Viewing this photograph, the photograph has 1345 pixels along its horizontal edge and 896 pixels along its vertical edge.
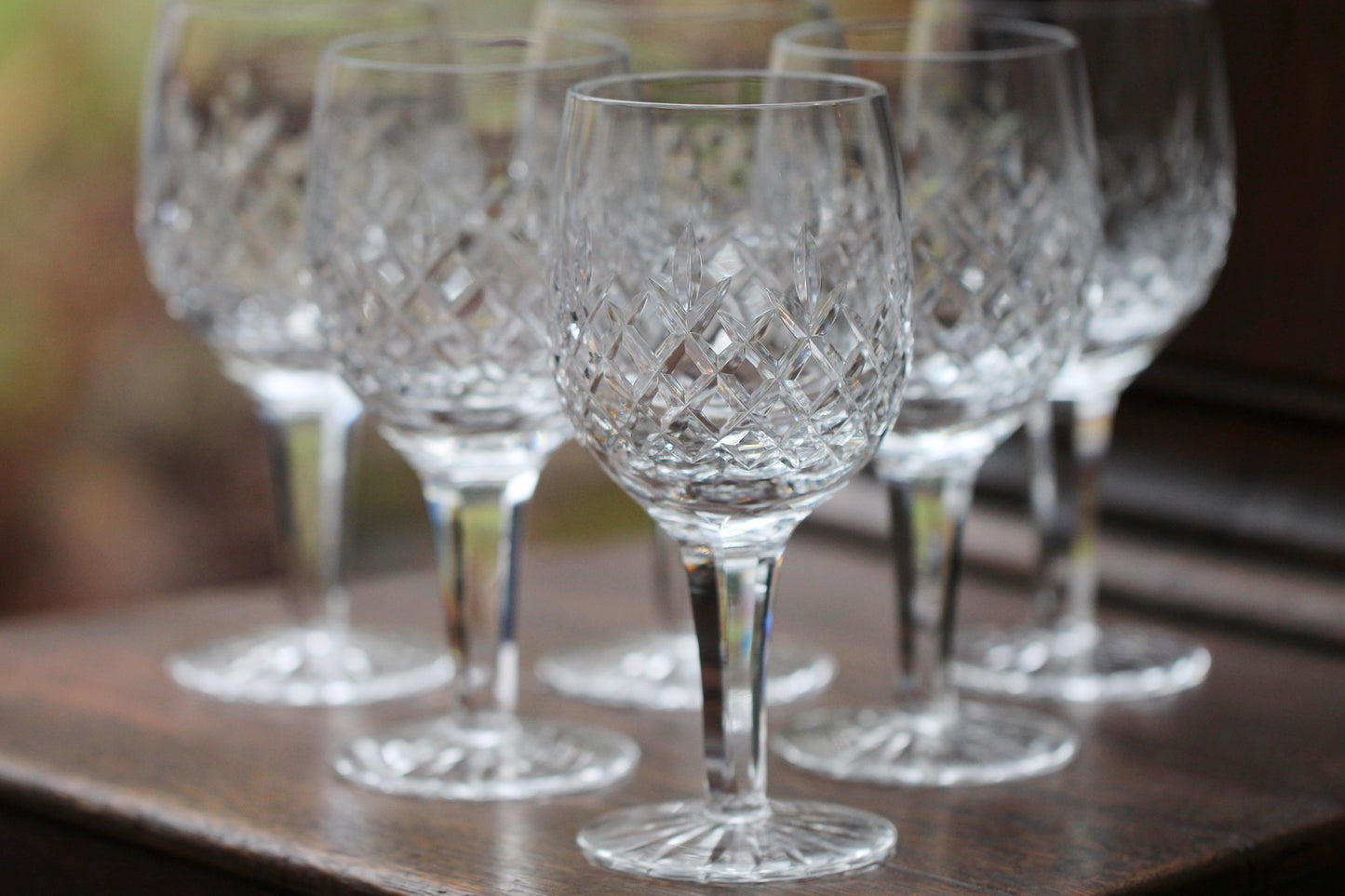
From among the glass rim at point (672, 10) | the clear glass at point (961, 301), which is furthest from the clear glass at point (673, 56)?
the clear glass at point (961, 301)

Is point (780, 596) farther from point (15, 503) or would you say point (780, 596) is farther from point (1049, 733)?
point (15, 503)

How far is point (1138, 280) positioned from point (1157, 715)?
0.19 m

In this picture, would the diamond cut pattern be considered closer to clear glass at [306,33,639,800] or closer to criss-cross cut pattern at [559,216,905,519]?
clear glass at [306,33,639,800]

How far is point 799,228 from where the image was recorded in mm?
617

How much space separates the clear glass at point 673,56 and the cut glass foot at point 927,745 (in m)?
0.08

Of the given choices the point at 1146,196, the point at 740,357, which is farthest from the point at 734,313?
the point at 1146,196

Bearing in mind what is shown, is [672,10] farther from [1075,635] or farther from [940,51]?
[1075,635]

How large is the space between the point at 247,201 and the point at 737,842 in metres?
0.41

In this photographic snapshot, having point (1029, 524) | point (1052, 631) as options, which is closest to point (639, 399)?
point (1052, 631)

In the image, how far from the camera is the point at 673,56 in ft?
3.10

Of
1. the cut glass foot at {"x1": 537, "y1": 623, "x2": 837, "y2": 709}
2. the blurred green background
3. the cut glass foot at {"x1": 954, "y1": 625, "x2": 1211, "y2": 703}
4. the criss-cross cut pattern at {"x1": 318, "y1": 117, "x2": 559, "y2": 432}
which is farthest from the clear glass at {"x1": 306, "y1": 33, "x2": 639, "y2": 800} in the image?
the blurred green background

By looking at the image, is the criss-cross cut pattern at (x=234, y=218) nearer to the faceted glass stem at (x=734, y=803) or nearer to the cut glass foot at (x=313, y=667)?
the cut glass foot at (x=313, y=667)

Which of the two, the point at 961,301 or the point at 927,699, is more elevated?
the point at 961,301

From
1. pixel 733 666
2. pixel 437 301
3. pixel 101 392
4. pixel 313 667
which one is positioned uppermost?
pixel 437 301
